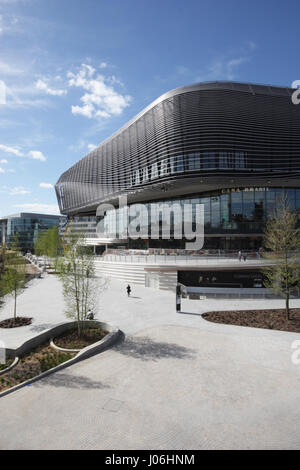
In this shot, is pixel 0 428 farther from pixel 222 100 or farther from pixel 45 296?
pixel 222 100

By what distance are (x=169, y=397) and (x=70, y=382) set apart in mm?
3579

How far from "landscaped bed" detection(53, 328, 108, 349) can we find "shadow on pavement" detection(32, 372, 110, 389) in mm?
2724

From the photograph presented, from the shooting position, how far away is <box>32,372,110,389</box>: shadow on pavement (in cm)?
854

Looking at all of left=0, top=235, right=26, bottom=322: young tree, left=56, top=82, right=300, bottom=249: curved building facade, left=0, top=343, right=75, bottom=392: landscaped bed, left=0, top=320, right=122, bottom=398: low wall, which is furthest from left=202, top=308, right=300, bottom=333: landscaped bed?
left=56, top=82, right=300, bottom=249: curved building facade

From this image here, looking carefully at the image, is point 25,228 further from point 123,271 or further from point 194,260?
point 194,260

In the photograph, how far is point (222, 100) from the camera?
4072cm


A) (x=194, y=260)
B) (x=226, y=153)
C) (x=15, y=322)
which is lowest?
(x=15, y=322)

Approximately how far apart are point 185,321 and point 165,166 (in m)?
33.3

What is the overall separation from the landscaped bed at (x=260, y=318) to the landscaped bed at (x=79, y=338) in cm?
720

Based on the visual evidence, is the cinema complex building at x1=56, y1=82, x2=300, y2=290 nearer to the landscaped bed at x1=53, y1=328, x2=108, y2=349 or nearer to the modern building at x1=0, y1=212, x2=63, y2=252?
the landscaped bed at x1=53, y1=328, x2=108, y2=349

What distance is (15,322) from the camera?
1611 cm

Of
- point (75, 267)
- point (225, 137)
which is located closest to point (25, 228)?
point (225, 137)

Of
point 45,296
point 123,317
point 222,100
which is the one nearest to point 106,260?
point 45,296

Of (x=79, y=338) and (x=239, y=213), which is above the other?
(x=239, y=213)
